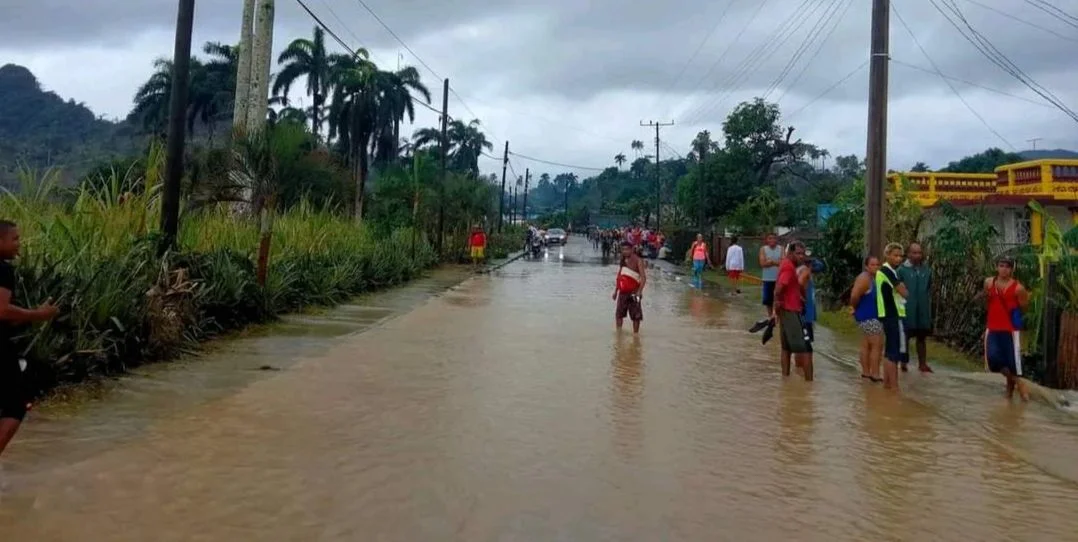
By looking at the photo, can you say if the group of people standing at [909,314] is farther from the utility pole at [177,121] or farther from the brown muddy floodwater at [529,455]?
the utility pole at [177,121]

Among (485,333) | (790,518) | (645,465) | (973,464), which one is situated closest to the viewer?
(790,518)

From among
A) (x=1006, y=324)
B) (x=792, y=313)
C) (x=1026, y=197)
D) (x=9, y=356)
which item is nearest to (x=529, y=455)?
(x=9, y=356)

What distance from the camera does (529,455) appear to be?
276 inches

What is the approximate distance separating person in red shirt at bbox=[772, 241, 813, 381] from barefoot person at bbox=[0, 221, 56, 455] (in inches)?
306

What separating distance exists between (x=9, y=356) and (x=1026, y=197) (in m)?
21.8

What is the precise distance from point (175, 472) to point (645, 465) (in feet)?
10.2

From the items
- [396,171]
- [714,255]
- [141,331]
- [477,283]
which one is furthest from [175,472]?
[714,255]

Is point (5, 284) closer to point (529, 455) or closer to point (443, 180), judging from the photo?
point (529, 455)

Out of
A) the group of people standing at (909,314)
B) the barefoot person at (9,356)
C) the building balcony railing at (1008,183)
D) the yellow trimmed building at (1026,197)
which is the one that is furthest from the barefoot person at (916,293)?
the yellow trimmed building at (1026,197)

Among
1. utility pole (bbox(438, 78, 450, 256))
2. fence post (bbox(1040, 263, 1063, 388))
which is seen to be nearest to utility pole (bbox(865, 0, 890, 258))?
fence post (bbox(1040, 263, 1063, 388))

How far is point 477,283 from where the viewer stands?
27.6m

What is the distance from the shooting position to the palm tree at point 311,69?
202 feet

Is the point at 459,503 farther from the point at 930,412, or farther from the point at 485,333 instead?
the point at 485,333

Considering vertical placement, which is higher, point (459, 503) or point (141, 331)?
point (141, 331)
